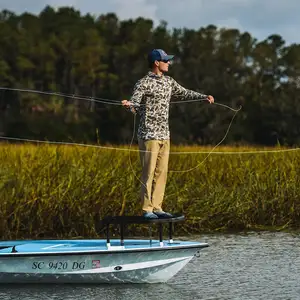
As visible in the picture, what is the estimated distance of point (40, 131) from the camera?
40531 millimetres

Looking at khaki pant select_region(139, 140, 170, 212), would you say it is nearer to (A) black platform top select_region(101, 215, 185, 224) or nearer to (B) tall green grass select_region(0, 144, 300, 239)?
(A) black platform top select_region(101, 215, 185, 224)

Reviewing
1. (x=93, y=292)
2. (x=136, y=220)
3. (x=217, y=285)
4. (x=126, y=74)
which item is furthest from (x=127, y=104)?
(x=126, y=74)

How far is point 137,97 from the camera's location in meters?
8.81

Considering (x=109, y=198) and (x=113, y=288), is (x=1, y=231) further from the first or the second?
(x=113, y=288)

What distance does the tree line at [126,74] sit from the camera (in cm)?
4566

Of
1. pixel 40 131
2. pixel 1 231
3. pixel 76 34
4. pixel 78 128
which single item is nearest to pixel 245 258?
pixel 1 231

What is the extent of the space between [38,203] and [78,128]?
31.7 metres

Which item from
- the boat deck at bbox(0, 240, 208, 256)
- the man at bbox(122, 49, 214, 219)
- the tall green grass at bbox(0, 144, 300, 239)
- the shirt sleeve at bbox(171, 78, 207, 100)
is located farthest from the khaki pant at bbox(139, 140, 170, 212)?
the tall green grass at bbox(0, 144, 300, 239)

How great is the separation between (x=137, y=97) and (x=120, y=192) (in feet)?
12.8

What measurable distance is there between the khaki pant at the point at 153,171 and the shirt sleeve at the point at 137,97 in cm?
35

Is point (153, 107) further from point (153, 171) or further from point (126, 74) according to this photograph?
point (126, 74)

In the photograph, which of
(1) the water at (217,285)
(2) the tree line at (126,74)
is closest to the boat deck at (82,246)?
(1) the water at (217,285)

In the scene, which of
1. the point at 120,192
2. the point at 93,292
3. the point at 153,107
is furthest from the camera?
the point at 120,192

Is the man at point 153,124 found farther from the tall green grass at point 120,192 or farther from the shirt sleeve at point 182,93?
the tall green grass at point 120,192
